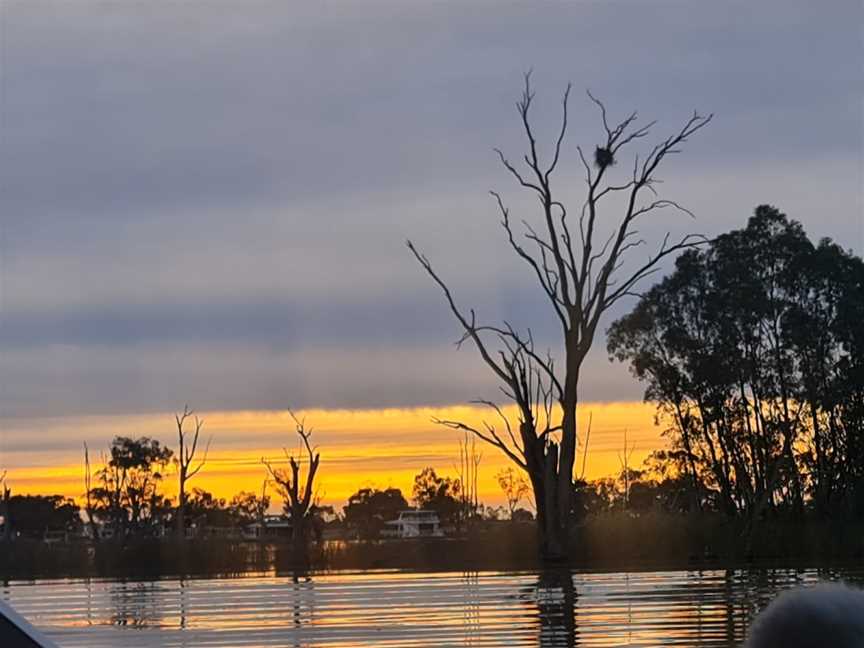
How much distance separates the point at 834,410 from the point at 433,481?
44665mm

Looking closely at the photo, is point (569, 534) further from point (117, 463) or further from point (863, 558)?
point (117, 463)

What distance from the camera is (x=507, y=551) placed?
1451 inches

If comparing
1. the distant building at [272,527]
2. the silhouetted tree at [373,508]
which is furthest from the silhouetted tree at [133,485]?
the silhouetted tree at [373,508]

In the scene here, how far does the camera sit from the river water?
1416 centimetres

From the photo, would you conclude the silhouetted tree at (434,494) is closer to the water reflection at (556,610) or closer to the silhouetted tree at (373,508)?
the silhouetted tree at (373,508)

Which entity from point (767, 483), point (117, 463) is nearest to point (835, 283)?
point (767, 483)

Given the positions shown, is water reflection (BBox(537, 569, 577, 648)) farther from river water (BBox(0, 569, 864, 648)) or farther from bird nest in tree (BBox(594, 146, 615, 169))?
bird nest in tree (BBox(594, 146, 615, 169))

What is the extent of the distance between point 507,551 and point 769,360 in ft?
39.2

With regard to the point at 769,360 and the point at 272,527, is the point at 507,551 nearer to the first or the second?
the point at 769,360

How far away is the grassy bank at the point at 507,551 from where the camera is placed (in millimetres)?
35281

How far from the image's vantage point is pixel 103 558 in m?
37.0

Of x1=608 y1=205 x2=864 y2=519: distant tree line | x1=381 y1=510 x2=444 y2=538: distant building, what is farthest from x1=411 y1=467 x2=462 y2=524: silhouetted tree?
x1=608 y1=205 x2=864 y2=519: distant tree line

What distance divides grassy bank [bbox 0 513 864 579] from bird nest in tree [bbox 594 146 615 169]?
26.3 feet

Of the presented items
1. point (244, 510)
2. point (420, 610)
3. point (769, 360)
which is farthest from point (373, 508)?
point (420, 610)
